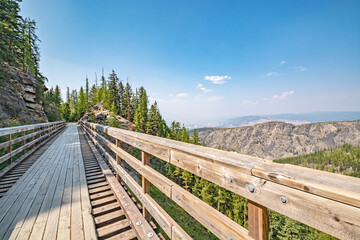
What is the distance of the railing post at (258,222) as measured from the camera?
0.99 meters

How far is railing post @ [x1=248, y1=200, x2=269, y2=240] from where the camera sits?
3.25 ft

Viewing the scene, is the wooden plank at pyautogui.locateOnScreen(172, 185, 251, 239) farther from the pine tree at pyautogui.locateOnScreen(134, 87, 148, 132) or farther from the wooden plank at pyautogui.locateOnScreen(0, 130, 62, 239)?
the pine tree at pyautogui.locateOnScreen(134, 87, 148, 132)

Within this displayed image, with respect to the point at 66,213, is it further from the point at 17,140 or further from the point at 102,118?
the point at 102,118

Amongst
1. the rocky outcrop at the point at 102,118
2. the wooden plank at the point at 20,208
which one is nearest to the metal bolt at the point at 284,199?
the wooden plank at the point at 20,208

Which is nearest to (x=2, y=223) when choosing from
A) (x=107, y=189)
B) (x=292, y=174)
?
(x=107, y=189)

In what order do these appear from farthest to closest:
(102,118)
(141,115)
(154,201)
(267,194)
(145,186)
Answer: (141,115) → (102,118) → (145,186) → (154,201) → (267,194)

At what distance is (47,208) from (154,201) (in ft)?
6.42

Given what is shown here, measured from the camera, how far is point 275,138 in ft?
619

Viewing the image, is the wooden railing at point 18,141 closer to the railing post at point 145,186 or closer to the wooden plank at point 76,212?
the wooden plank at point 76,212

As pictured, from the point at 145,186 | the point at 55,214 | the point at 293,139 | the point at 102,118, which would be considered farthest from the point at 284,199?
the point at 293,139

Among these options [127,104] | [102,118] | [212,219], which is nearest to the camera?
[212,219]

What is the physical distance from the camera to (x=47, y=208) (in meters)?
2.66

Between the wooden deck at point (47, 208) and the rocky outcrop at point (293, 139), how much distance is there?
582ft

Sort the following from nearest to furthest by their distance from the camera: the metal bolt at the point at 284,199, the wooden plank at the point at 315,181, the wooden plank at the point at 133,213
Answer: the wooden plank at the point at 315,181
the metal bolt at the point at 284,199
the wooden plank at the point at 133,213
